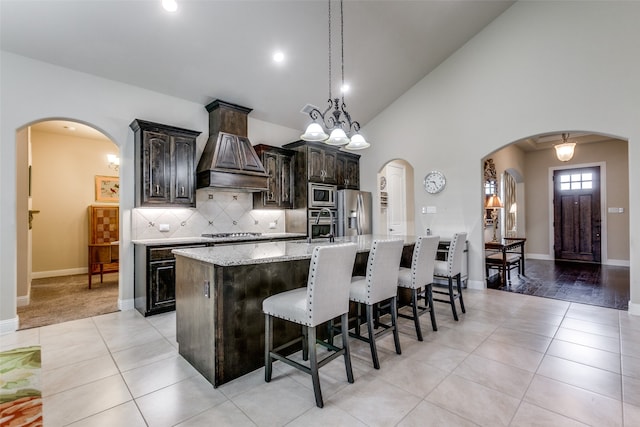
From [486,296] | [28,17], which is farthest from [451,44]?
[28,17]

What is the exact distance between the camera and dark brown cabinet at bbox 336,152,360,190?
608cm

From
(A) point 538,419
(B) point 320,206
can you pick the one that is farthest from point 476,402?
(B) point 320,206

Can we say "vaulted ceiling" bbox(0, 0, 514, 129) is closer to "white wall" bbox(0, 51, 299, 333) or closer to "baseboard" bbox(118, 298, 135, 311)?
"white wall" bbox(0, 51, 299, 333)

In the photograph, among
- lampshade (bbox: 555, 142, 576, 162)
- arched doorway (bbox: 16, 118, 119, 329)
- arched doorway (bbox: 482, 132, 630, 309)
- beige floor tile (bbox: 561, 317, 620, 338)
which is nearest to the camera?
beige floor tile (bbox: 561, 317, 620, 338)

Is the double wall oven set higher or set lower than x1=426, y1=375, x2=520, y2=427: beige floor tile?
higher

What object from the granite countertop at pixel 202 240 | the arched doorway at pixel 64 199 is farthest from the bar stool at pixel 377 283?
the arched doorway at pixel 64 199

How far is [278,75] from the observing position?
4539mm

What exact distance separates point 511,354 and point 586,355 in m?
0.63

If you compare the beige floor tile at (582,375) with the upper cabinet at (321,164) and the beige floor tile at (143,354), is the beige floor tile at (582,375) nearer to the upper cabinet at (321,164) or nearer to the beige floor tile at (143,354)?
the beige floor tile at (143,354)

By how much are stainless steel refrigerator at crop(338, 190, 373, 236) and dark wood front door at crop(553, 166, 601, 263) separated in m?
5.47

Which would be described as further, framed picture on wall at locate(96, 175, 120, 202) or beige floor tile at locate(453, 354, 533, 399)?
framed picture on wall at locate(96, 175, 120, 202)

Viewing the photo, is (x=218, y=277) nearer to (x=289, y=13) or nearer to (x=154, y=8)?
(x=154, y=8)

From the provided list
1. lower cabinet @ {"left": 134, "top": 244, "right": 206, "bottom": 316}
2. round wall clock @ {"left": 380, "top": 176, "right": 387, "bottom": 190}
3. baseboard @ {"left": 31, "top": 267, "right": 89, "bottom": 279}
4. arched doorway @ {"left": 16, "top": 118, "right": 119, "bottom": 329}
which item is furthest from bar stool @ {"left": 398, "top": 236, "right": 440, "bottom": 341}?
baseboard @ {"left": 31, "top": 267, "right": 89, "bottom": 279}

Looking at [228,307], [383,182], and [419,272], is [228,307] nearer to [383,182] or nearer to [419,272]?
[419,272]
